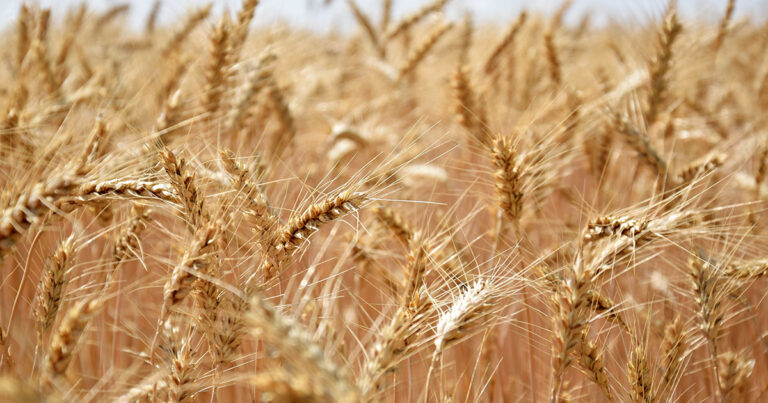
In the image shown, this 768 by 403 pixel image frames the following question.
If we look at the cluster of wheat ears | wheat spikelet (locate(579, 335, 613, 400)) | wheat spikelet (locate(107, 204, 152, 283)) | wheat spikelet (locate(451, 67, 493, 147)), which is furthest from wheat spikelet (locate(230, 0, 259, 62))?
wheat spikelet (locate(579, 335, 613, 400))

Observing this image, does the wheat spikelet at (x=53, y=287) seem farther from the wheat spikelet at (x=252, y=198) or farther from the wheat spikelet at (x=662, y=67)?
the wheat spikelet at (x=662, y=67)

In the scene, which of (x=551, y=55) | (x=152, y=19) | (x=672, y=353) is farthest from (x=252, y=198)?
(x=152, y=19)

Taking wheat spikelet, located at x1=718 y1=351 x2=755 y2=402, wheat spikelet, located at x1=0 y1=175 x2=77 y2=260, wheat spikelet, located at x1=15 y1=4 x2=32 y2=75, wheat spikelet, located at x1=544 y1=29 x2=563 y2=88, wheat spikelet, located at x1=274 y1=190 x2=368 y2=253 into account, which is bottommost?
wheat spikelet, located at x1=718 y1=351 x2=755 y2=402

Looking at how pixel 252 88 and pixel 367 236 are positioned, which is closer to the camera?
pixel 367 236

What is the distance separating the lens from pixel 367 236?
156cm

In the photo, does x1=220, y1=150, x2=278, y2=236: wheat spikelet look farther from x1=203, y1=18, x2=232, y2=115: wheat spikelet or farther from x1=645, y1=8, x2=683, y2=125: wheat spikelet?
x1=645, y1=8, x2=683, y2=125: wheat spikelet

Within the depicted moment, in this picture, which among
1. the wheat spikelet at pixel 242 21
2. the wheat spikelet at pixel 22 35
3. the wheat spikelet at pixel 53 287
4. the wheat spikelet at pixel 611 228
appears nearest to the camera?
the wheat spikelet at pixel 53 287

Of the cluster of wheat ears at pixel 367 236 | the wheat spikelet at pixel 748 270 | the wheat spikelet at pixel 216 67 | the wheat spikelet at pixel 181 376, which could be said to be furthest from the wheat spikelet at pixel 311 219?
the wheat spikelet at pixel 216 67

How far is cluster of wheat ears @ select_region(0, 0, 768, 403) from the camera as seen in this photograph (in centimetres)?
91

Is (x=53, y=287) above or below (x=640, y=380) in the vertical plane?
above

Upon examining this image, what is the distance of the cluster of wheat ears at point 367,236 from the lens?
3.00 feet

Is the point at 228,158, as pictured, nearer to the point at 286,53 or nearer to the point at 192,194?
the point at 192,194

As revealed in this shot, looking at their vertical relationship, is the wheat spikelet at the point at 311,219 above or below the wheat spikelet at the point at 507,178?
above

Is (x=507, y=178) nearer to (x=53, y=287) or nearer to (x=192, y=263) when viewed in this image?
(x=192, y=263)
